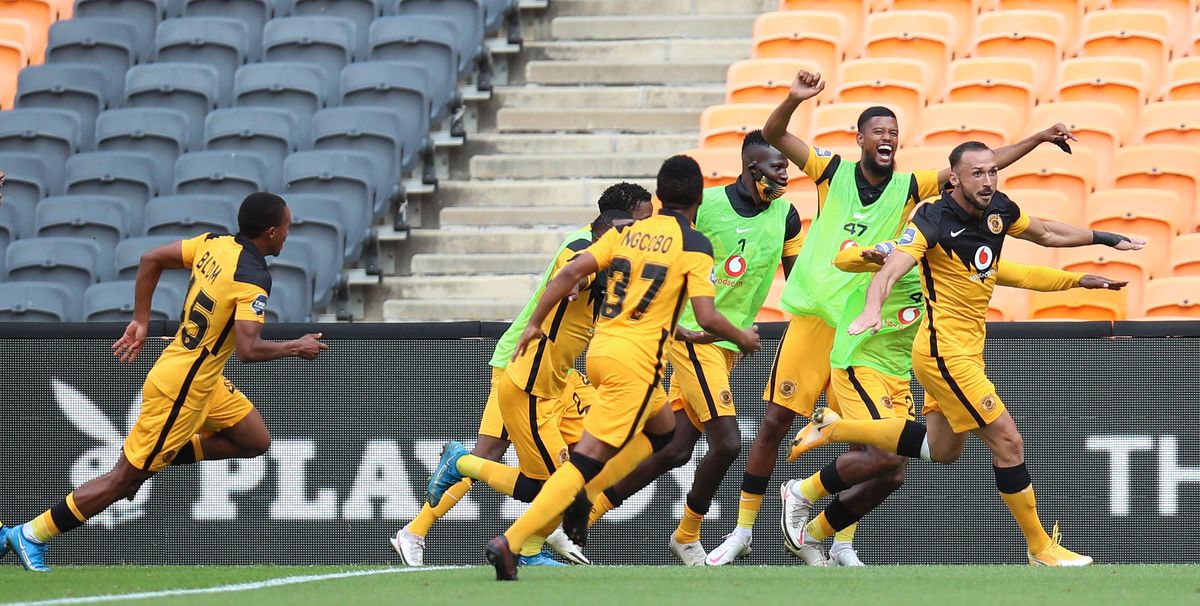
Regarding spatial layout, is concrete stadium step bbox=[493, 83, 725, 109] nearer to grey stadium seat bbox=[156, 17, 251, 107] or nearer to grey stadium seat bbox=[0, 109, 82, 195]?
grey stadium seat bbox=[156, 17, 251, 107]

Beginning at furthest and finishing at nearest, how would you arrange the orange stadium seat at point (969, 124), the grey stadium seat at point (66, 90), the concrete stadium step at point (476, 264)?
the grey stadium seat at point (66, 90)
the concrete stadium step at point (476, 264)
the orange stadium seat at point (969, 124)

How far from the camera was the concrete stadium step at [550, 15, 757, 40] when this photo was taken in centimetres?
1560

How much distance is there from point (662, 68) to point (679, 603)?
9.77 m

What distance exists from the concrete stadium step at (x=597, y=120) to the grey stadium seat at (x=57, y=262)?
3861 mm

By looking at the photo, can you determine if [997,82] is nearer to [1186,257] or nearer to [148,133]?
[1186,257]

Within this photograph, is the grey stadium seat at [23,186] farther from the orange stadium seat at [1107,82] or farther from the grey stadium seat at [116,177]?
the orange stadium seat at [1107,82]

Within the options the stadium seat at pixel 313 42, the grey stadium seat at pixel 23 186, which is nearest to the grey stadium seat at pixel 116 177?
the grey stadium seat at pixel 23 186

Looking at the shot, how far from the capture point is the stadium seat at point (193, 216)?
13008 millimetres

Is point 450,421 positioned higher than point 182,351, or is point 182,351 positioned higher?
point 182,351

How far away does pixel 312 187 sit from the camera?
13594 millimetres


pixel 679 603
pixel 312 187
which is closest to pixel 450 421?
pixel 679 603

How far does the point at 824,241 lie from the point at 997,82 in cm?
547

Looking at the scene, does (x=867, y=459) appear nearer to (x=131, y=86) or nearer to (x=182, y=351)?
(x=182, y=351)

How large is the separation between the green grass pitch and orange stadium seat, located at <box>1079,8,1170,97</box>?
23.9 ft
